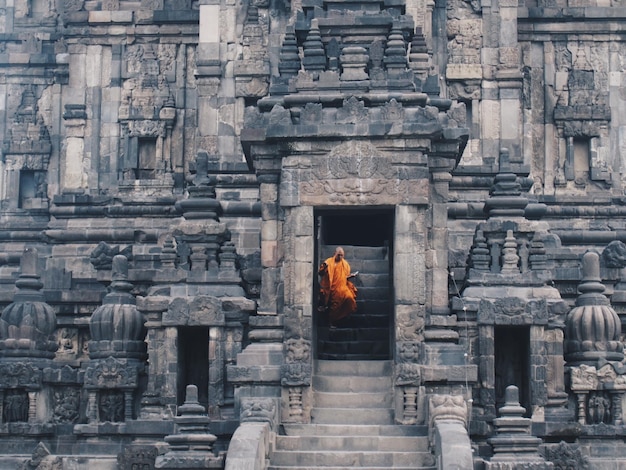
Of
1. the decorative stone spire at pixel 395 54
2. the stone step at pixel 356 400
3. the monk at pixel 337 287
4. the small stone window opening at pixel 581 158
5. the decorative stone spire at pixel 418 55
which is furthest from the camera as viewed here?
the small stone window opening at pixel 581 158

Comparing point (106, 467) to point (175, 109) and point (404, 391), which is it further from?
point (175, 109)

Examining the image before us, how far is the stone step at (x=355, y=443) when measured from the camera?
35906 millimetres

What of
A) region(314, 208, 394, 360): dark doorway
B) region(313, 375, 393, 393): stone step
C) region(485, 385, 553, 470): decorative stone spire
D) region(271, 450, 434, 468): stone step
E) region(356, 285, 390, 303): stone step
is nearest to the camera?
region(485, 385, 553, 470): decorative stone spire

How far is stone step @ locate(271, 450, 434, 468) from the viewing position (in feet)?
116

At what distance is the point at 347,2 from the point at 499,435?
10.1 meters

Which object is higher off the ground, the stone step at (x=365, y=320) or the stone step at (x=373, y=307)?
the stone step at (x=373, y=307)

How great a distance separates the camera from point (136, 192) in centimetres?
5019

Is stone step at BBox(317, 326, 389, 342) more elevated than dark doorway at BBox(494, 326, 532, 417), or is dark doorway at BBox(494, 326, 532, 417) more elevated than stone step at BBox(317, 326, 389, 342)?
stone step at BBox(317, 326, 389, 342)

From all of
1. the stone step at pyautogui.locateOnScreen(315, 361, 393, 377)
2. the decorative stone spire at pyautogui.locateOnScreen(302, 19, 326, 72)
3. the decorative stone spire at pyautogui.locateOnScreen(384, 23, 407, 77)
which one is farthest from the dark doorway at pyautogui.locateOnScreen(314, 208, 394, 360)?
the decorative stone spire at pyautogui.locateOnScreen(302, 19, 326, 72)

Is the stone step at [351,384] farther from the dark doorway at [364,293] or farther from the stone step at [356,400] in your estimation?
the dark doorway at [364,293]

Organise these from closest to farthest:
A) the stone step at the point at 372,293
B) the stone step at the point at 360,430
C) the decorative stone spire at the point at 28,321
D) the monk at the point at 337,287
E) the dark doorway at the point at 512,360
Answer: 1. the stone step at the point at 360,430
2. the monk at the point at 337,287
3. the dark doorway at the point at 512,360
4. the stone step at the point at 372,293
5. the decorative stone spire at the point at 28,321

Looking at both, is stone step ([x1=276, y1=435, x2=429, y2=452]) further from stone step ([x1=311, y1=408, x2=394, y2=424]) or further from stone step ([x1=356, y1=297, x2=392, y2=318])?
stone step ([x1=356, y1=297, x2=392, y2=318])

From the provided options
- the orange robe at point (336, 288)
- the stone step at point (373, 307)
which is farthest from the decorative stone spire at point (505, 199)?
the orange robe at point (336, 288)

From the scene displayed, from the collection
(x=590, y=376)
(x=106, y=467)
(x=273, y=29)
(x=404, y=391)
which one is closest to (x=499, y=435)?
(x=404, y=391)
